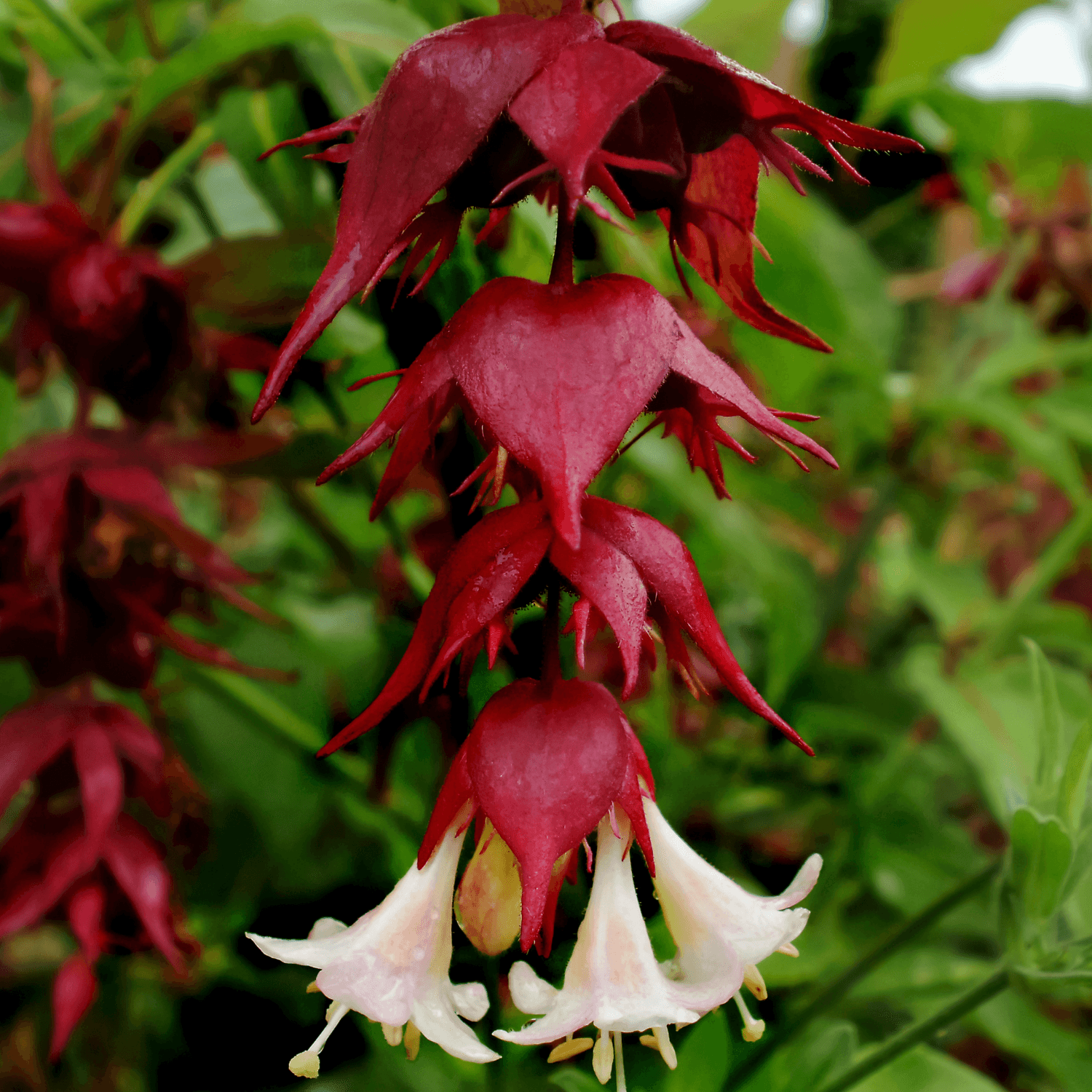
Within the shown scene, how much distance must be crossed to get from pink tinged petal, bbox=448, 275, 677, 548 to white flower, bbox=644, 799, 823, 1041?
9cm

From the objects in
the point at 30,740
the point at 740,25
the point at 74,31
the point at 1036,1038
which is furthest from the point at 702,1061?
the point at 740,25

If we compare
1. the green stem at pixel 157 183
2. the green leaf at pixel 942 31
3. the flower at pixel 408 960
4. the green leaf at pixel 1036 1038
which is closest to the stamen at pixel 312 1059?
the flower at pixel 408 960

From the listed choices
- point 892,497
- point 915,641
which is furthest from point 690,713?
point 915,641

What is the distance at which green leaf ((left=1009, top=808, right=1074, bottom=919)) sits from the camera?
341 mm

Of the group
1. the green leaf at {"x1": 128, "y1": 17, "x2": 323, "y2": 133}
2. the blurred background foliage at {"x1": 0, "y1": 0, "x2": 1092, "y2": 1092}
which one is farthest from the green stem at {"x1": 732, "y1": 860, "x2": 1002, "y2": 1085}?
the green leaf at {"x1": 128, "y1": 17, "x2": 323, "y2": 133}

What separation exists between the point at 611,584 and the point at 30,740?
28 cm

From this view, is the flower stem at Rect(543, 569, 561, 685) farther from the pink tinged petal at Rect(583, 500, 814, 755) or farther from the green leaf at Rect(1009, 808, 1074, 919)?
the green leaf at Rect(1009, 808, 1074, 919)

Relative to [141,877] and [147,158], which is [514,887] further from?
[147,158]

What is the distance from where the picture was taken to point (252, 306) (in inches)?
16.9

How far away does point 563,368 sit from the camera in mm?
186

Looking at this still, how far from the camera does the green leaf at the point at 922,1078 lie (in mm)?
487

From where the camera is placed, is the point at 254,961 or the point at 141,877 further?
the point at 254,961

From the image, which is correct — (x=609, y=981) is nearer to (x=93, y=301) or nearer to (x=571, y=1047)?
(x=571, y=1047)

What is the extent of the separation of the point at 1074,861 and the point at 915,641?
737 millimetres
